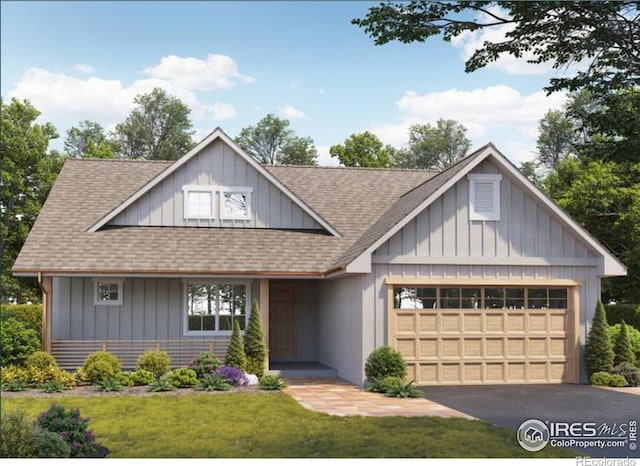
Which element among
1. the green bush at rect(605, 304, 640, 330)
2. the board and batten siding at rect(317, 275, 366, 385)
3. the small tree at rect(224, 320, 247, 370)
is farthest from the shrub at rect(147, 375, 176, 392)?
the green bush at rect(605, 304, 640, 330)

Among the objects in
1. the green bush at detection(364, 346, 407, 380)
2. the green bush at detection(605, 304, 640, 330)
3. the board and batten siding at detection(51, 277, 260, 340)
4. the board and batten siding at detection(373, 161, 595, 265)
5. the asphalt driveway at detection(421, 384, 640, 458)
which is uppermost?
the board and batten siding at detection(373, 161, 595, 265)

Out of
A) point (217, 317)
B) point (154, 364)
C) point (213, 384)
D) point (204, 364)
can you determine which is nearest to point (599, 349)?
point (213, 384)

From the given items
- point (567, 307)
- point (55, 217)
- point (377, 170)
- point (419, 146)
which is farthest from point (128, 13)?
point (419, 146)

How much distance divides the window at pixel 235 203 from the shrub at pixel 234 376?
554cm

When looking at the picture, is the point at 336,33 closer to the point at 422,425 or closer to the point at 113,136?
the point at 422,425

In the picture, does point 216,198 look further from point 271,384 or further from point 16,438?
point 16,438

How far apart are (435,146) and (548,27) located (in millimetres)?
41563

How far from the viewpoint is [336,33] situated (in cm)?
1477

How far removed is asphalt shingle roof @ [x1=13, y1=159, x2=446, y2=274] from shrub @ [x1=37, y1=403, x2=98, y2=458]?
9.59 meters

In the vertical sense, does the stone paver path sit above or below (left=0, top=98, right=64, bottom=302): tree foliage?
below

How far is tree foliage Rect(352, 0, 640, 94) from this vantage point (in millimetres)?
12648

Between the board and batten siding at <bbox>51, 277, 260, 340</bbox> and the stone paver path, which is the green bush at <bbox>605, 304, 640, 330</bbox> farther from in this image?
the board and batten siding at <bbox>51, 277, 260, 340</bbox>

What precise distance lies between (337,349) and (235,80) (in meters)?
21.9

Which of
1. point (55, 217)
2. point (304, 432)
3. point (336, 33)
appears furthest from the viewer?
point (55, 217)
